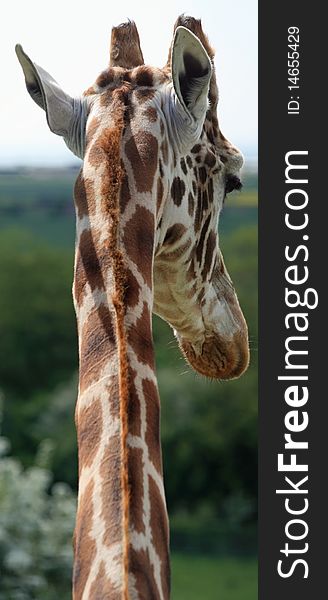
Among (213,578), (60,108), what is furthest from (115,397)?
(213,578)

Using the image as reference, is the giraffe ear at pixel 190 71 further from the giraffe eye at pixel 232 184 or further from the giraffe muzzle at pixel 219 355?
the giraffe muzzle at pixel 219 355

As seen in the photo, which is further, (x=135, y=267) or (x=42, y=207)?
(x=42, y=207)

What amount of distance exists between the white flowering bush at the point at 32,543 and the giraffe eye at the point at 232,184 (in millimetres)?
8667

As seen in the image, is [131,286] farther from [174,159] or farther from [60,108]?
[60,108]

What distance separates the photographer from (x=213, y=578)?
3362 cm

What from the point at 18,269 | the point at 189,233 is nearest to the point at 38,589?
the point at 189,233

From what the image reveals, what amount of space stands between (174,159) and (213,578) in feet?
101

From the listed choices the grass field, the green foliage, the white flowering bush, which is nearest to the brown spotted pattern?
the white flowering bush

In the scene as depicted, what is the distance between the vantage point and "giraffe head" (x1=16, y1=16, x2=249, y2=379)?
334 centimetres

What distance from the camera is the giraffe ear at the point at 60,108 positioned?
11.6 feet

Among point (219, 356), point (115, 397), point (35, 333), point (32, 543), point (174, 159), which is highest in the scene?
point (35, 333)

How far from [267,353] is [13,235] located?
149 feet

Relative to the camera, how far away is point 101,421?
2.97 meters

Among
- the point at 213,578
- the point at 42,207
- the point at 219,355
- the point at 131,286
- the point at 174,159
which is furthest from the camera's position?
the point at 42,207
